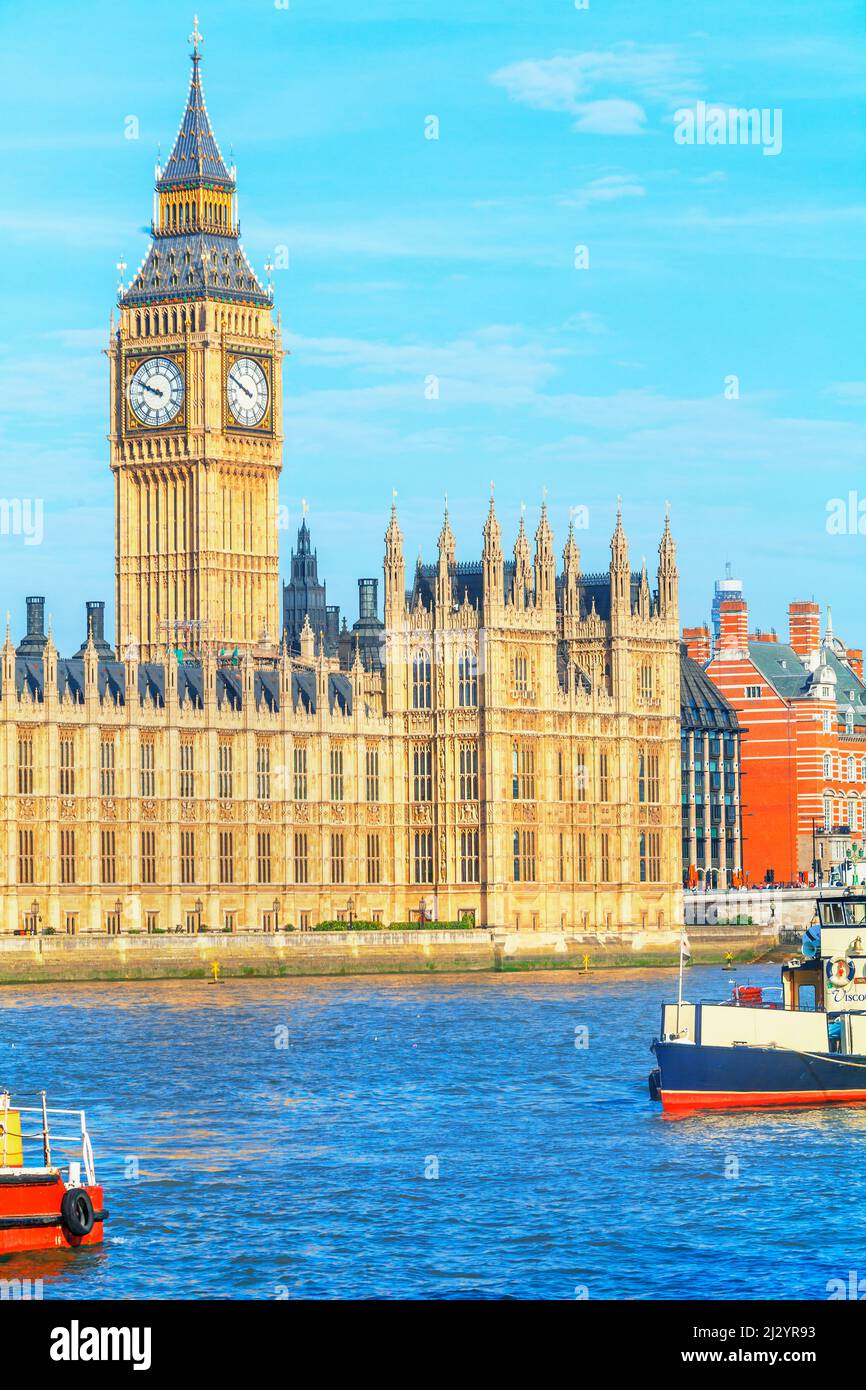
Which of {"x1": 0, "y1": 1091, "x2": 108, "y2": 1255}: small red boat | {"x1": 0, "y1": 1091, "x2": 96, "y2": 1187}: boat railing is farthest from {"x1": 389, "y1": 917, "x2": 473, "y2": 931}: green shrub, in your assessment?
{"x1": 0, "y1": 1091, "x2": 108, "y2": 1255}: small red boat

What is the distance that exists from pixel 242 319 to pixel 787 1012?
288ft

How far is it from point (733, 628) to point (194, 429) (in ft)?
137

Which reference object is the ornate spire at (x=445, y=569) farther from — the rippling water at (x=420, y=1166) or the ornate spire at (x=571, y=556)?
the rippling water at (x=420, y=1166)

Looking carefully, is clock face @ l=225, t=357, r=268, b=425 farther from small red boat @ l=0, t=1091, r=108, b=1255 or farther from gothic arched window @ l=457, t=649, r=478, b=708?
small red boat @ l=0, t=1091, r=108, b=1255

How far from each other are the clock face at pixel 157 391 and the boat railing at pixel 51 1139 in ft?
278

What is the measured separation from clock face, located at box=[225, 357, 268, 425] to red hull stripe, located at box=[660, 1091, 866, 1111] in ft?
280

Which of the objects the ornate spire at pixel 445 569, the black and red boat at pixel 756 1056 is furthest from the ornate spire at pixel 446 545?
the black and red boat at pixel 756 1056

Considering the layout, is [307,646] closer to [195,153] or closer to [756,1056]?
[195,153]

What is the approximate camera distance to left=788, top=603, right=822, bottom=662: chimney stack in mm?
180125

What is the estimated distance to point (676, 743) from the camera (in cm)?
14100

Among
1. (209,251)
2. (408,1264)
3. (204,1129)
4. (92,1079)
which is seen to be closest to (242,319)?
(209,251)

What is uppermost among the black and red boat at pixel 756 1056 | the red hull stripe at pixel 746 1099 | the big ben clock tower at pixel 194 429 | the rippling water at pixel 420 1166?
the big ben clock tower at pixel 194 429

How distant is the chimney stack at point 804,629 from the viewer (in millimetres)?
180125
